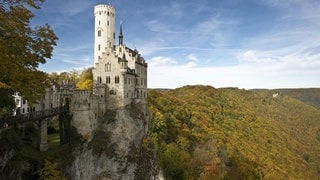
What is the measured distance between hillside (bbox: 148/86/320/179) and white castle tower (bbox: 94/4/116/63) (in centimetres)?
1941

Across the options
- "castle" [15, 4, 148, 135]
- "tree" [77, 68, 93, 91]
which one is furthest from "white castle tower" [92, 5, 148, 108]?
"tree" [77, 68, 93, 91]

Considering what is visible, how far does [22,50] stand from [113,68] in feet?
93.5

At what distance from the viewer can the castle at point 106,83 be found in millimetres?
46531

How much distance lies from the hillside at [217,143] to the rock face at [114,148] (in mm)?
10179

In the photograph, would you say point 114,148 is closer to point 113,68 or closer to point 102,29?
point 113,68

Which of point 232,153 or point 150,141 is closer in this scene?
point 150,141

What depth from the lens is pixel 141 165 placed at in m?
54.0

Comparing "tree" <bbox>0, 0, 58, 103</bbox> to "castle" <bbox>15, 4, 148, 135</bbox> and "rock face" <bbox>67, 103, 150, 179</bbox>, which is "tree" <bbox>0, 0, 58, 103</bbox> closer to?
"castle" <bbox>15, 4, 148, 135</bbox>

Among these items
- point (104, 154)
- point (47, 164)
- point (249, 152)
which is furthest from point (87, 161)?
point (249, 152)

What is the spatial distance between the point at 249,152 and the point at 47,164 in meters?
87.1

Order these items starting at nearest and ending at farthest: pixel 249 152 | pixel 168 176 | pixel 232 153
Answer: pixel 168 176 → pixel 232 153 → pixel 249 152

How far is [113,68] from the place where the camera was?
172 feet

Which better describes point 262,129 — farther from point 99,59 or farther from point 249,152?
point 99,59

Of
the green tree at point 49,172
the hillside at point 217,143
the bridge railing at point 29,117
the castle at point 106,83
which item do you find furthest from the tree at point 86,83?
the green tree at point 49,172
